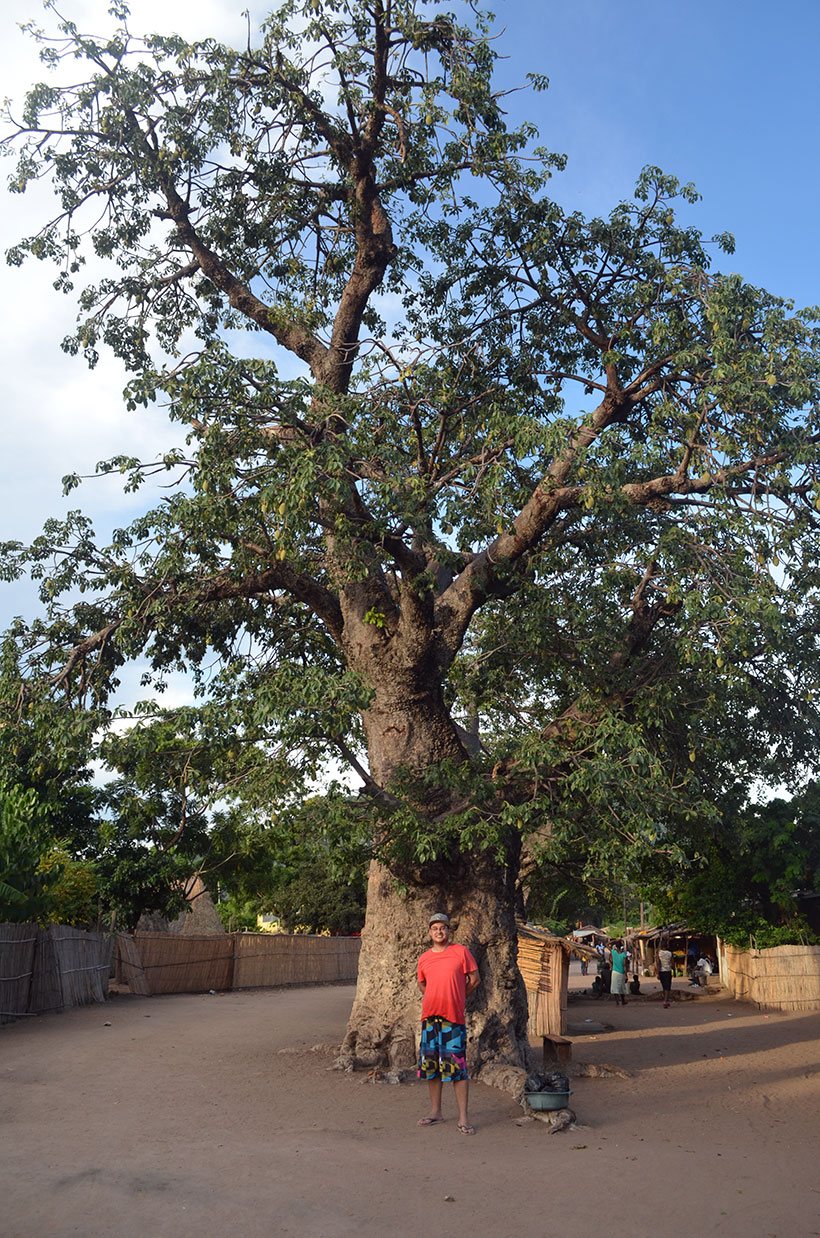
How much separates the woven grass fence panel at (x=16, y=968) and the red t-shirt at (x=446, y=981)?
26.2 ft

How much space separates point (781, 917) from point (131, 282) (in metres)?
20.2

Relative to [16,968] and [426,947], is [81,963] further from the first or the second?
[426,947]

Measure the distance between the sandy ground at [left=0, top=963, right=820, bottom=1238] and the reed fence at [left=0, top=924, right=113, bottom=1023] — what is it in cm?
183

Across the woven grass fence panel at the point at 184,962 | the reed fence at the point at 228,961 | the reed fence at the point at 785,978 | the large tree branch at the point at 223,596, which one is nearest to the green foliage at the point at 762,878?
the reed fence at the point at 785,978

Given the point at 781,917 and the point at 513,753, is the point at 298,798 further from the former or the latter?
the point at 781,917

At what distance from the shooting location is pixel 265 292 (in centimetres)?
1317

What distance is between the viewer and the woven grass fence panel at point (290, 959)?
87.8 feet

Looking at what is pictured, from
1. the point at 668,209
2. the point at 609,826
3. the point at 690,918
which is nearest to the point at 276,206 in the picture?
the point at 668,209

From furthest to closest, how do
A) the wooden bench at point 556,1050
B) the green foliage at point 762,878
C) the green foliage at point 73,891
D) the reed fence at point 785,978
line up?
the green foliage at point 762,878 < the reed fence at point 785,978 < the green foliage at point 73,891 < the wooden bench at point 556,1050

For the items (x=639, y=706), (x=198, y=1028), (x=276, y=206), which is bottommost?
(x=198, y=1028)

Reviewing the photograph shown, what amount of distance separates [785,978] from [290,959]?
1323cm

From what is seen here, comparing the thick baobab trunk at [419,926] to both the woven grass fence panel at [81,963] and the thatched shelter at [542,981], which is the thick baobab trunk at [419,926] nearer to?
the thatched shelter at [542,981]

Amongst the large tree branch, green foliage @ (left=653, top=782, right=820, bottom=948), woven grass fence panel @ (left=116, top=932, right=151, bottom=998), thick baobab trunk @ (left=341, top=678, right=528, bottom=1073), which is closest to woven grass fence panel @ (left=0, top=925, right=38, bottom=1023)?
the large tree branch

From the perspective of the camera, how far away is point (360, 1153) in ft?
20.8
